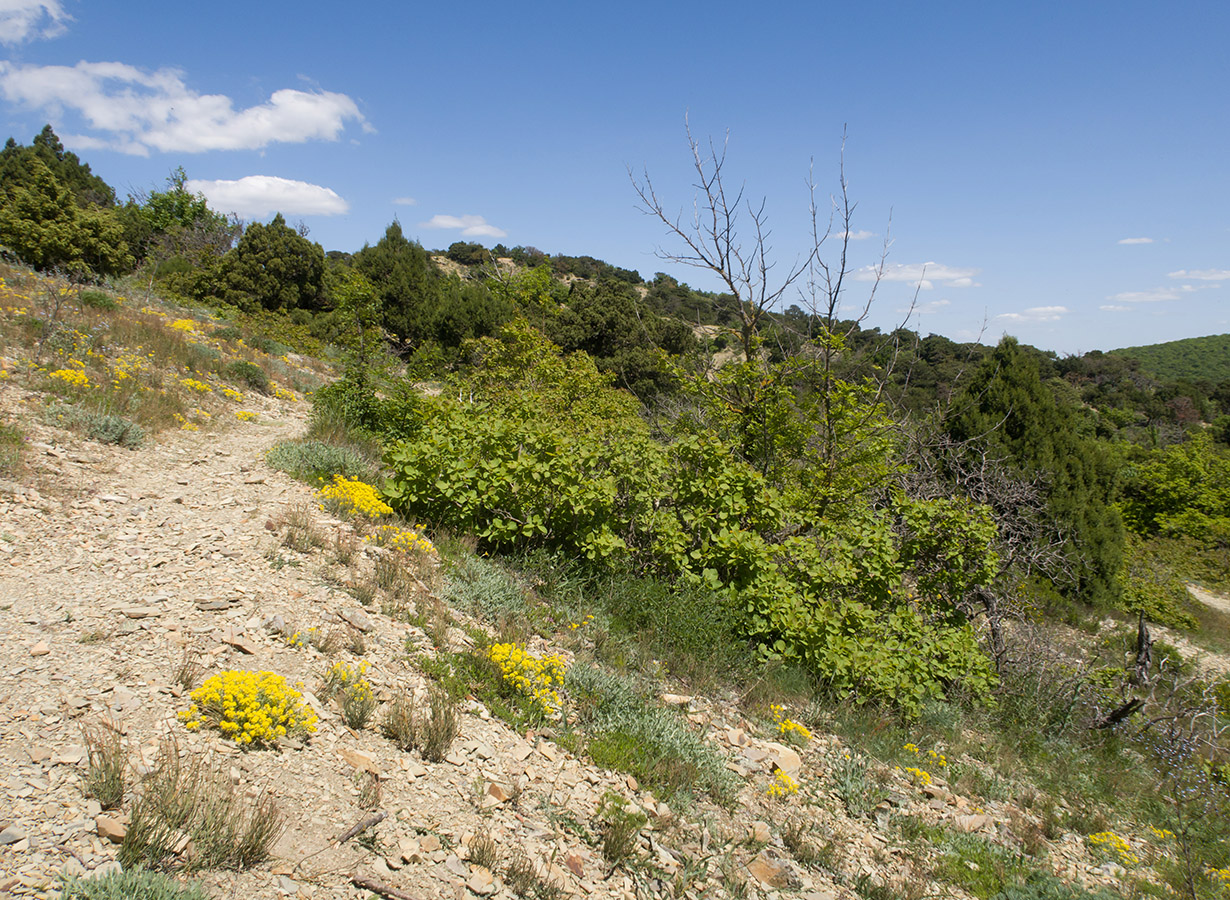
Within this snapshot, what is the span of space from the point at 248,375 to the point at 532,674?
8.15 m

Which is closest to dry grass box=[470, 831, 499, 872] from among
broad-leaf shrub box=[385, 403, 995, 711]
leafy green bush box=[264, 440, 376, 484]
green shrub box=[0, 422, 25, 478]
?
broad-leaf shrub box=[385, 403, 995, 711]

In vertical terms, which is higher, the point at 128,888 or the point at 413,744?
the point at 128,888

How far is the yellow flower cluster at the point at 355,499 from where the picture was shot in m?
5.18

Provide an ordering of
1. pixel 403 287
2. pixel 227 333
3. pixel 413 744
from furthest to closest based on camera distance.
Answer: pixel 403 287 < pixel 227 333 < pixel 413 744

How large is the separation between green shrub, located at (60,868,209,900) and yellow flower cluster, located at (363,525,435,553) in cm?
298

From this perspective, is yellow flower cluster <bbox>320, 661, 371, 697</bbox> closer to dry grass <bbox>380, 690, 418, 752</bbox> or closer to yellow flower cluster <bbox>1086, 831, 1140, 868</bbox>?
dry grass <bbox>380, 690, 418, 752</bbox>

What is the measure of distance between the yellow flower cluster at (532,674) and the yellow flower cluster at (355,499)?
1978 mm

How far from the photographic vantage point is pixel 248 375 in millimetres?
9539

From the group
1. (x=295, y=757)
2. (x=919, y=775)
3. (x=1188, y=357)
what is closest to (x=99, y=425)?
(x=295, y=757)

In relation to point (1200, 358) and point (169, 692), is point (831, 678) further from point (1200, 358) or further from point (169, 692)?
point (1200, 358)

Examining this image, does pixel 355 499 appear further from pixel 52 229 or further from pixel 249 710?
pixel 52 229

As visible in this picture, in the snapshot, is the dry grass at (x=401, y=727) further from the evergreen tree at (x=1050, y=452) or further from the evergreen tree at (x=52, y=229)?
the evergreen tree at (x=52, y=229)

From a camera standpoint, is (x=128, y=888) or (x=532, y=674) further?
(x=532, y=674)

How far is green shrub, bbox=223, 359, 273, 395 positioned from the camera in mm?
9367
